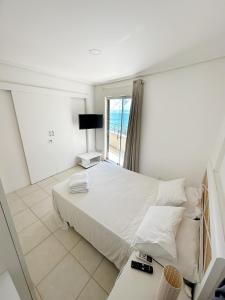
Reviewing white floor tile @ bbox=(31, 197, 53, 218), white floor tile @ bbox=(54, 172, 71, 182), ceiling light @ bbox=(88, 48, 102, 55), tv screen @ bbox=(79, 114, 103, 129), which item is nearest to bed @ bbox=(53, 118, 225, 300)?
white floor tile @ bbox=(31, 197, 53, 218)

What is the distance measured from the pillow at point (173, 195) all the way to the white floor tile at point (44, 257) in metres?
1.37

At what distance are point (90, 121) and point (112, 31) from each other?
2.38 meters

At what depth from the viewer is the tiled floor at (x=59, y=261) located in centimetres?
123

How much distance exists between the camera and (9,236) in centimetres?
70

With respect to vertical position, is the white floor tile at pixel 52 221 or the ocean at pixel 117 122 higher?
the ocean at pixel 117 122

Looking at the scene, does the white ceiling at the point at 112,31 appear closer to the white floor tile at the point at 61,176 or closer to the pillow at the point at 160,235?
the pillow at the point at 160,235

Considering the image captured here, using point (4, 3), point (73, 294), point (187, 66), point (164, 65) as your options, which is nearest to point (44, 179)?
point (73, 294)

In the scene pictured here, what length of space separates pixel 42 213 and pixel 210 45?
11.1 feet

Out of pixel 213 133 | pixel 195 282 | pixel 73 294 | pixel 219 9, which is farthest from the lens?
pixel 213 133

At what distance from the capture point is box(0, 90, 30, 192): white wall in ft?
7.46

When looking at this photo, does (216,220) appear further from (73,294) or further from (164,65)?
(164,65)

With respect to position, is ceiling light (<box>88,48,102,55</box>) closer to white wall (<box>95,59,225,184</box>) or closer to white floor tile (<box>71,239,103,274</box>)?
white wall (<box>95,59,225,184</box>)

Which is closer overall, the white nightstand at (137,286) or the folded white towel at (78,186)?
the white nightstand at (137,286)

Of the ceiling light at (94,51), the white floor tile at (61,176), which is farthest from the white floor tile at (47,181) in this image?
the ceiling light at (94,51)
